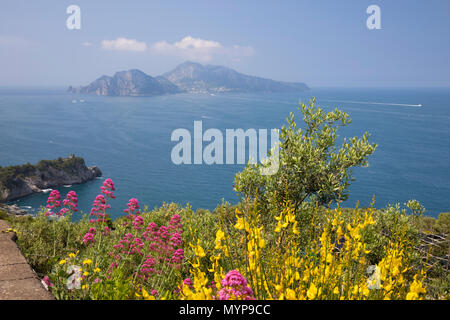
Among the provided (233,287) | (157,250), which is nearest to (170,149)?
(157,250)

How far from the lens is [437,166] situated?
86.4 m

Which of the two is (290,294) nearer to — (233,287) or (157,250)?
(233,287)

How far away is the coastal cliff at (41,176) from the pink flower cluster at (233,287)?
3472 inches

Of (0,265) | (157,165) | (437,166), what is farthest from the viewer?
(157,165)

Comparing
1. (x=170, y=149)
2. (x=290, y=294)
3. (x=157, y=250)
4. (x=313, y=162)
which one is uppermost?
(x=313, y=162)

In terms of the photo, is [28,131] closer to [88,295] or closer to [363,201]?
[363,201]

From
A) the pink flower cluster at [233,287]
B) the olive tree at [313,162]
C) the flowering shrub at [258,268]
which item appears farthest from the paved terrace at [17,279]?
the olive tree at [313,162]

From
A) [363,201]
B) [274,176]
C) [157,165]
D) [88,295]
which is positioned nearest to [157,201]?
[157,165]

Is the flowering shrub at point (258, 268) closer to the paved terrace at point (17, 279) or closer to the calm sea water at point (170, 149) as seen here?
the paved terrace at point (17, 279)

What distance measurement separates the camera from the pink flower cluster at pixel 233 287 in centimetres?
271

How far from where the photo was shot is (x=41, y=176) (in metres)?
86.2

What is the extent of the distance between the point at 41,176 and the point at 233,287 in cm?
9833

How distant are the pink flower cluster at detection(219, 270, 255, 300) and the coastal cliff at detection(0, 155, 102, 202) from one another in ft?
289
